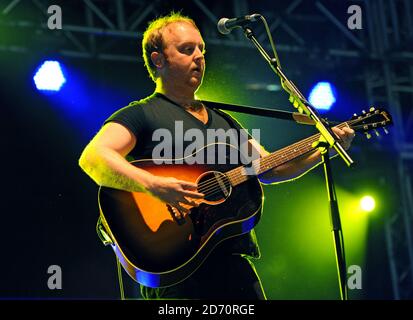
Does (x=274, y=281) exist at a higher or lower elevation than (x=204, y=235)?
higher

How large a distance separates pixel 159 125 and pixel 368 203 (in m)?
4.50

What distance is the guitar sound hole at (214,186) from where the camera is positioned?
3.13m

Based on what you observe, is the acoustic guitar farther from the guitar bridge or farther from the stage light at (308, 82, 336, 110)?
the stage light at (308, 82, 336, 110)

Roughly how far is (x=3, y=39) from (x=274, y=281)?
370 cm

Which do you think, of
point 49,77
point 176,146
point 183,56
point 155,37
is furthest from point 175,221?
point 49,77

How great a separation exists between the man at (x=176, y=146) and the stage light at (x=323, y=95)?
3511mm

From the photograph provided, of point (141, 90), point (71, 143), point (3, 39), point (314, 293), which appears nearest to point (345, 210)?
point (314, 293)

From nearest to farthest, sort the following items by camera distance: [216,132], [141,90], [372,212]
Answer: [216,132], [141,90], [372,212]

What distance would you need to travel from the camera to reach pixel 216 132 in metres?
3.31

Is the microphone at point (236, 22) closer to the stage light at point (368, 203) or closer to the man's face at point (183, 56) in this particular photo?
the man's face at point (183, 56)

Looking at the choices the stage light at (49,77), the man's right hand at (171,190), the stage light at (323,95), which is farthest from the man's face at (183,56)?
the stage light at (323,95)

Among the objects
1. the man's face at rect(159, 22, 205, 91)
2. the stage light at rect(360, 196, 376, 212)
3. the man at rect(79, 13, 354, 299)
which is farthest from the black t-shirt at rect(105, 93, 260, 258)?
the stage light at rect(360, 196, 376, 212)
